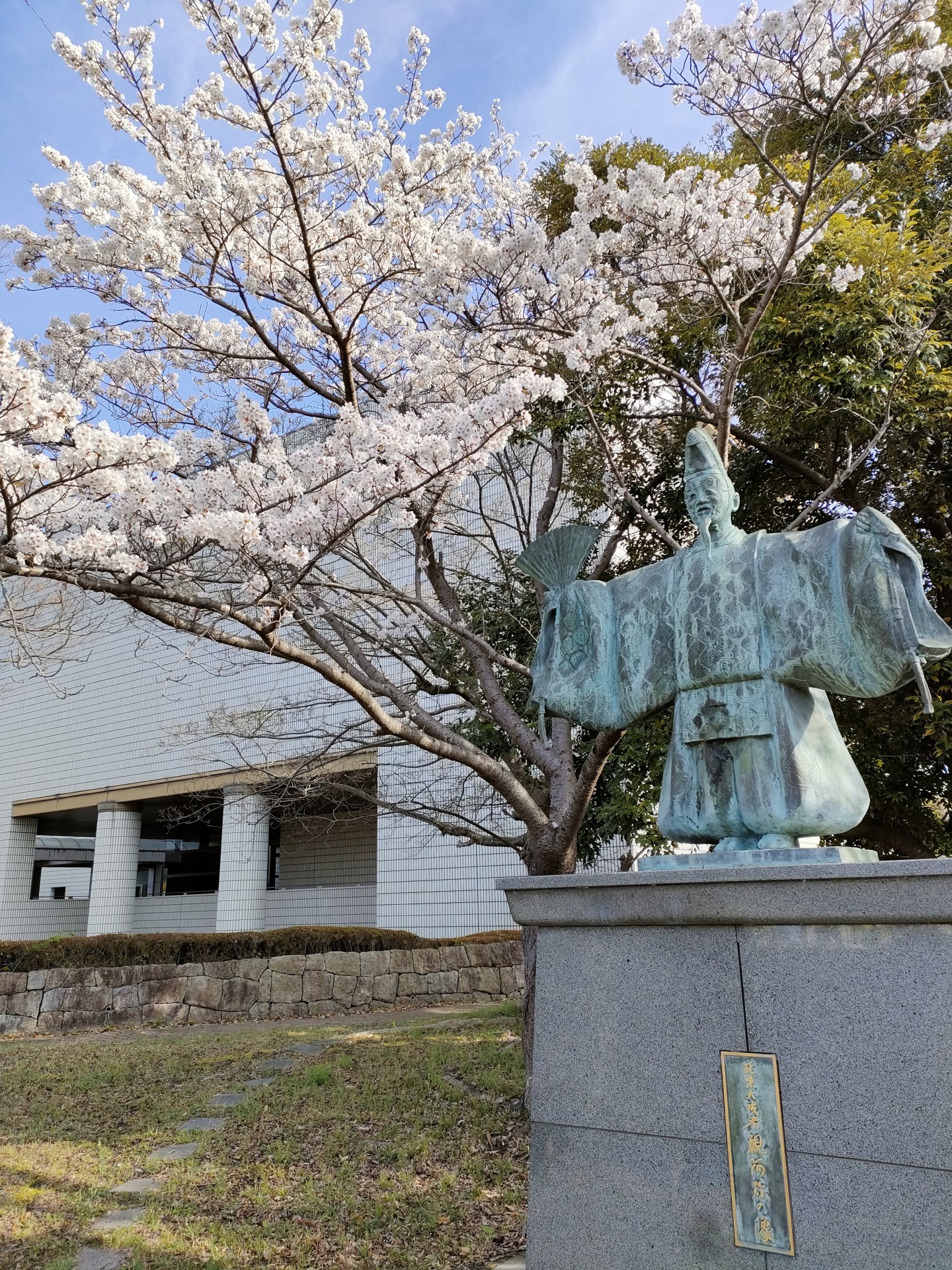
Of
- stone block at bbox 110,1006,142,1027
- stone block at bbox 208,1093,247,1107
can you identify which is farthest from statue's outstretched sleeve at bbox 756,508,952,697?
stone block at bbox 110,1006,142,1027

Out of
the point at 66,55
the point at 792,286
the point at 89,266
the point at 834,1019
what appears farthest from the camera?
the point at 792,286

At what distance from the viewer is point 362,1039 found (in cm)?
865

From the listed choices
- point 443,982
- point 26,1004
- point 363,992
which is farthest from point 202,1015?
point 443,982

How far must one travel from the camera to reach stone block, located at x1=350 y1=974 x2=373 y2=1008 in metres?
11.3

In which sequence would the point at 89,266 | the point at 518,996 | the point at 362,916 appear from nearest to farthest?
1. the point at 89,266
2. the point at 518,996
3. the point at 362,916

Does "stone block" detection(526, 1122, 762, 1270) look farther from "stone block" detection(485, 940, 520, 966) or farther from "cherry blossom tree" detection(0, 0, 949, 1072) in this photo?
"stone block" detection(485, 940, 520, 966)

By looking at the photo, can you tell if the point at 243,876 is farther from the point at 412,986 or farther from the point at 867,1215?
the point at 867,1215

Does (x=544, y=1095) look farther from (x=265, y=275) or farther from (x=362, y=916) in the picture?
(x=362, y=916)

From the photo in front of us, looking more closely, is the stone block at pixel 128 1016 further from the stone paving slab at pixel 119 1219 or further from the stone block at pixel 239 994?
the stone paving slab at pixel 119 1219

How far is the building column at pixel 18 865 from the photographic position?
19.9 metres

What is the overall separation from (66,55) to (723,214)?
4.41 m

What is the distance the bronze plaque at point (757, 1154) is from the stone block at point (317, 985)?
9.63 meters

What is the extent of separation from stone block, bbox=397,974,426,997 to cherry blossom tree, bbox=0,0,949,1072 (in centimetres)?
553

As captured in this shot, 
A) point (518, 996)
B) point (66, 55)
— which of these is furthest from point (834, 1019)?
point (518, 996)
